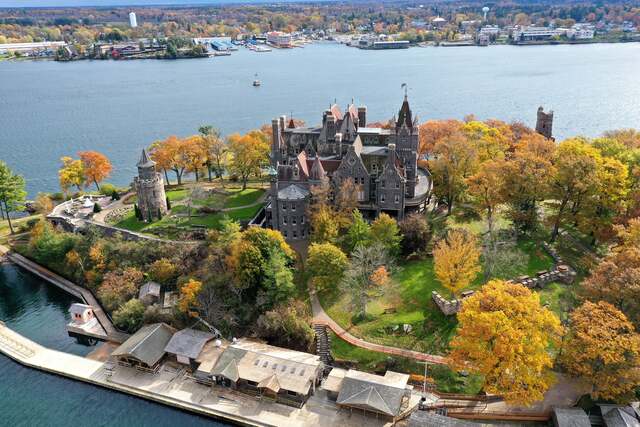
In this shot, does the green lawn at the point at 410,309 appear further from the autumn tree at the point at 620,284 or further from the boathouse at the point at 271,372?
the autumn tree at the point at 620,284

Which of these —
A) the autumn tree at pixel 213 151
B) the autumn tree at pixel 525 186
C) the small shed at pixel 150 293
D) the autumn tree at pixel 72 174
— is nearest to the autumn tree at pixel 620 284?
the autumn tree at pixel 525 186

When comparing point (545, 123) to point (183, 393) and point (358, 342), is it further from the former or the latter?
point (183, 393)

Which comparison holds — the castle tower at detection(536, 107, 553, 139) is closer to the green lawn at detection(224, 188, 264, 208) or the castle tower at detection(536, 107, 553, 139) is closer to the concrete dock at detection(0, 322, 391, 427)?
the green lawn at detection(224, 188, 264, 208)

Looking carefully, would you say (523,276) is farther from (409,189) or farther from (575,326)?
(409,189)

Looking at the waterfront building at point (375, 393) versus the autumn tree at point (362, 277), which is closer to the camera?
the waterfront building at point (375, 393)

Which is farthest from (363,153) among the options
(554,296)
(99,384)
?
(99,384)

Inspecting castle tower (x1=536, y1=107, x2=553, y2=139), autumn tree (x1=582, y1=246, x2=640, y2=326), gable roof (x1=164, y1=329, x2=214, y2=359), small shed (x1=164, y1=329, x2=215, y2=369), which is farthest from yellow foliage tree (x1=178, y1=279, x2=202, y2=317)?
castle tower (x1=536, y1=107, x2=553, y2=139)
